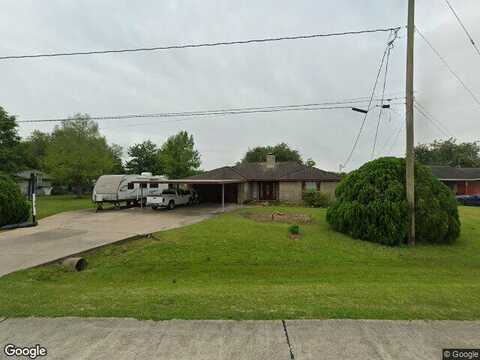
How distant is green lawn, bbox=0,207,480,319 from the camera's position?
404 cm

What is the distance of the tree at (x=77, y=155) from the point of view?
34.4 meters

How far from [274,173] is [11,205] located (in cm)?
1976

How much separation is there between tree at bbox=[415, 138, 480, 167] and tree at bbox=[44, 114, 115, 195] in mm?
61142

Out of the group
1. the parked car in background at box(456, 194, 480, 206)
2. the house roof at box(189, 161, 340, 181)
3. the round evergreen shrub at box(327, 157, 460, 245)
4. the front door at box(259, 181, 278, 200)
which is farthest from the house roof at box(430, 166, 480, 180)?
the round evergreen shrub at box(327, 157, 460, 245)

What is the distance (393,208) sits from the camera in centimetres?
1068

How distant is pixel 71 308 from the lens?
13.5ft

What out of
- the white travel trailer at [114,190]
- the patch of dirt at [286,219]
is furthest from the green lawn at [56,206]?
the patch of dirt at [286,219]

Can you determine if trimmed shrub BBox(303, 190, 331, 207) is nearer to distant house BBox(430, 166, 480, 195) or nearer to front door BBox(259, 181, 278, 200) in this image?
front door BBox(259, 181, 278, 200)

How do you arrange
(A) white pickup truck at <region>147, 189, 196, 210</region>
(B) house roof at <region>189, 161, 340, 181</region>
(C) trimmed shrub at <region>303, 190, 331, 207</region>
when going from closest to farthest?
(A) white pickup truck at <region>147, 189, 196, 210</region>, (C) trimmed shrub at <region>303, 190, 331, 207</region>, (B) house roof at <region>189, 161, 340, 181</region>

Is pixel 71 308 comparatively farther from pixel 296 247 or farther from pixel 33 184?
pixel 33 184

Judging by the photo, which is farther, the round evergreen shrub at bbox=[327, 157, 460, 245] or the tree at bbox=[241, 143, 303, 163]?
the tree at bbox=[241, 143, 303, 163]

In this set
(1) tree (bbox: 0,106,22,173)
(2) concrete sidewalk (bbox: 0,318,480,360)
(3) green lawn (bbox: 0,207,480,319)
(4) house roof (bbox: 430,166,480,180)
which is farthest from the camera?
(4) house roof (bbox: 430,166,480,180)

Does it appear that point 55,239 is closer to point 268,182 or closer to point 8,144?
point 268,182

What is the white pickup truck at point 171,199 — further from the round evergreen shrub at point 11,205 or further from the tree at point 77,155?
the tree at point 77,155
